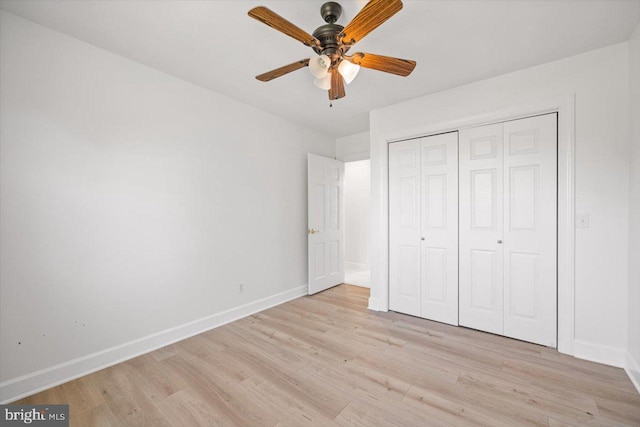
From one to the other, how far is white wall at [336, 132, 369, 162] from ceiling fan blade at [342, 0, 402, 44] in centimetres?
298

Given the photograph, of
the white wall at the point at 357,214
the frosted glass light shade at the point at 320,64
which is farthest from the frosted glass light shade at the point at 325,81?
the white wall at the point at 357,214

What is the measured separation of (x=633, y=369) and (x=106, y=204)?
429 centimetres

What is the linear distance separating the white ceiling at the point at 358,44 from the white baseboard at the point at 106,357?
2514 millimetres

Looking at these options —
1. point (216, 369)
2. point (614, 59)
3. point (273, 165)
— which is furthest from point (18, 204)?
point (614, 59)

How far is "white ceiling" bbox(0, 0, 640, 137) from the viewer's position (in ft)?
5.83

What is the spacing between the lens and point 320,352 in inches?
96.3

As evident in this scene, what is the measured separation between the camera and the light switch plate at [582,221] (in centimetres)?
229

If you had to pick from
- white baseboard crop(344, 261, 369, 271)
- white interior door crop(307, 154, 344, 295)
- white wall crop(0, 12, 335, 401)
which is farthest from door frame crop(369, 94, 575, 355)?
white baseboard crop(344, 261, 369, 271)

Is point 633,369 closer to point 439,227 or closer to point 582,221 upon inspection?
point 582,221

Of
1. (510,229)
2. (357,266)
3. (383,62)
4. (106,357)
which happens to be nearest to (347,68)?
(383,62)

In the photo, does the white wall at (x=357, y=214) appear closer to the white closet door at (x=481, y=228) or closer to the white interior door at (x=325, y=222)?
the white interior door at (x=325, y=222)

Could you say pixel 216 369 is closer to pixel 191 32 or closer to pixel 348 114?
pixel 191 32

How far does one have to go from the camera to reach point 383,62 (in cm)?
175

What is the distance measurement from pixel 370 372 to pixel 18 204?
2.84 metres
